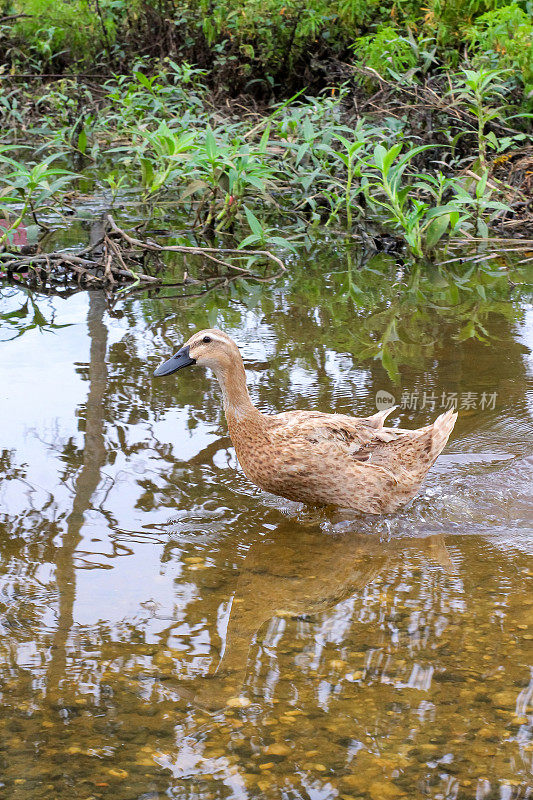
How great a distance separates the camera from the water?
277 centimetres

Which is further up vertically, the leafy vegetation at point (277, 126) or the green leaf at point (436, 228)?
the leafy vegetation at point (277, 126)

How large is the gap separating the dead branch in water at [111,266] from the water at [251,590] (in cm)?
128

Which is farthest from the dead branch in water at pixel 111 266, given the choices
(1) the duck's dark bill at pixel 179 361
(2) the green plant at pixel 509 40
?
(2) the green plant at pixel 509 40

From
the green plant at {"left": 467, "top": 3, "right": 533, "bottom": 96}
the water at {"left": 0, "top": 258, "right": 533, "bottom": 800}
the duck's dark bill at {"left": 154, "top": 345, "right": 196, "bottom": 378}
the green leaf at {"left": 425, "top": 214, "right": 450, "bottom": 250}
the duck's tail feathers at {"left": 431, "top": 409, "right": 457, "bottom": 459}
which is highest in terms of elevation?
the green plant at {"left": 467, "top": 3, "right": 533, "bottom": 96}

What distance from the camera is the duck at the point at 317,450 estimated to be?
4.34 m

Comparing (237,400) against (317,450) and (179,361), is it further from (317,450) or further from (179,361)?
(317,450)

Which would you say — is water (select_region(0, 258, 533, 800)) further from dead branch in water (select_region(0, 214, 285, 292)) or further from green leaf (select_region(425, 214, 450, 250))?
green leaf (select_region(425, 214, 450, 250))

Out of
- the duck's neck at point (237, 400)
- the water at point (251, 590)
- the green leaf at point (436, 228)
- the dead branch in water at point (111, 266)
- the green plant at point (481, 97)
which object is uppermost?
the green plant at point (481, 97)

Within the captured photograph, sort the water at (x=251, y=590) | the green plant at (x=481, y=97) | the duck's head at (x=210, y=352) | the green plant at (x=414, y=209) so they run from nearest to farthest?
the water at (x=251, y=590), the duck's head at (x=210, y=352), the green plant at (x=414, y=209), the green plant at (x=481, y=97)

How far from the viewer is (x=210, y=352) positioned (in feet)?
14.7

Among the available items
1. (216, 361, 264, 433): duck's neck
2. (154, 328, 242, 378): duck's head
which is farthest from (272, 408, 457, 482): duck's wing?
(154, 328, 242, 378): duck's head

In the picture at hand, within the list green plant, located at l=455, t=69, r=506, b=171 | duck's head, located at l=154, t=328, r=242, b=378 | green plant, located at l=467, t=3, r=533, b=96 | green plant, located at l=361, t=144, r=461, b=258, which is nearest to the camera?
duck's head, located at l=154, t=328, r=242, b=378

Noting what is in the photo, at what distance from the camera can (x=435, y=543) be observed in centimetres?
420

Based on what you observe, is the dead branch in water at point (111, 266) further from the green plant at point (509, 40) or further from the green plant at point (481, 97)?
the green plant at point (509, 40)
